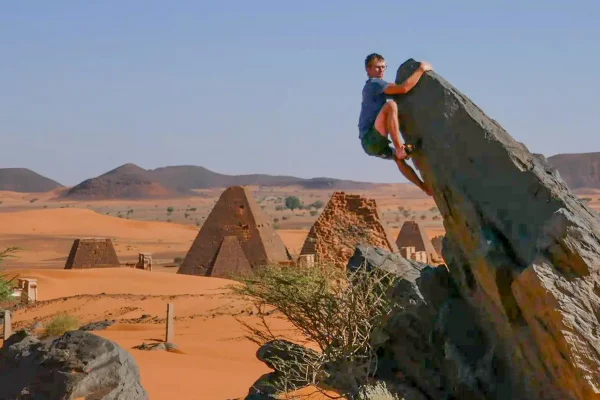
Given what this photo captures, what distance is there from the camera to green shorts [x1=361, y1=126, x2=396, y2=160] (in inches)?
328

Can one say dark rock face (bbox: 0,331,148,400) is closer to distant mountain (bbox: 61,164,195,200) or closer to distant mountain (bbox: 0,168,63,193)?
distant mountain (bbox: 61,164,195,200)

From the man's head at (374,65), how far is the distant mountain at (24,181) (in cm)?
16339

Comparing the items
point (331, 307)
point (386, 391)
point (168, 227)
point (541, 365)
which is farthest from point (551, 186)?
point (168, 227)

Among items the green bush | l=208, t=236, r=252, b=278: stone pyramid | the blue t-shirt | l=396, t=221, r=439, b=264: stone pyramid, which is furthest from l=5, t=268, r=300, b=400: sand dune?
l=396, t=221, r=439, b=264: stone pyramid

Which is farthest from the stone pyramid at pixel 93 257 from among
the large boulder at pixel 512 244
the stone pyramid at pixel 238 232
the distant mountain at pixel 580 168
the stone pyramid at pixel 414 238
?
the distant mountain at pixel 580 168

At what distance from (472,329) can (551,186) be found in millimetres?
1510

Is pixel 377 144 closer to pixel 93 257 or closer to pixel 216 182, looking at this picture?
pixel 93 257

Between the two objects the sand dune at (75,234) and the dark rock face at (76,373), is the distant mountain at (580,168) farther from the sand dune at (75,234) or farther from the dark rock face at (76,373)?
the dark rock face at (76,373)

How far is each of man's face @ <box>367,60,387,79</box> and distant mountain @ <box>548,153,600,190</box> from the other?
140m

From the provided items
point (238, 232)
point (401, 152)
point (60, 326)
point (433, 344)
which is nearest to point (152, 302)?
point (238, 232)

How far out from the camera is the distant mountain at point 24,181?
169 metres

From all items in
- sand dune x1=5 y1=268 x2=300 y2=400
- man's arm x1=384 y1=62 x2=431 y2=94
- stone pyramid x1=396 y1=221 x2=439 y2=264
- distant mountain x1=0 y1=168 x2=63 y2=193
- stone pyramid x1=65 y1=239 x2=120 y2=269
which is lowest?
sand dune x1=5 y1=268 x2=300 y2=400

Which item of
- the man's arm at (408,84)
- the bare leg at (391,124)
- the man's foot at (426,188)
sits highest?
the man's arm at (408,84)

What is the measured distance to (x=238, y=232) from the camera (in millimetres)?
31625
